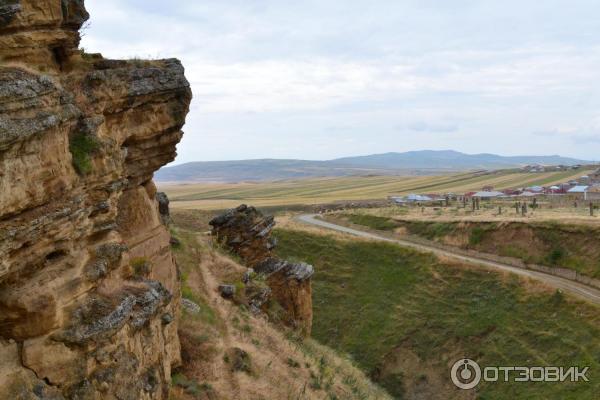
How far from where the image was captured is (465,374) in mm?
43812

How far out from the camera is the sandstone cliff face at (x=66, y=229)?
11445 millimetres

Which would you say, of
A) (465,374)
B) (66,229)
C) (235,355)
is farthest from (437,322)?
(66,229)

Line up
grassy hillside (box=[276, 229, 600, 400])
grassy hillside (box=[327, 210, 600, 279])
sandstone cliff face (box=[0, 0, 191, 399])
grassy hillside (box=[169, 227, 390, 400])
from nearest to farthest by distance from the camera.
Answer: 1. sandstone cliff face (box=[0, 0, 191, 399])
2. grassy hillside (box=[169, 227, 390, 400])
3. grassy hillside (box=[276, 229, 600, 400])
4. grassy hillside (box=[327, 210, 600, 279])

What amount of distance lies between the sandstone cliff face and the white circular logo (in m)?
32.6

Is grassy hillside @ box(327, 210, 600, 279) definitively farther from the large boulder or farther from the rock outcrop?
the large boulder

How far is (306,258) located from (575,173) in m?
143

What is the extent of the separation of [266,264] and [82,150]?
25936mm

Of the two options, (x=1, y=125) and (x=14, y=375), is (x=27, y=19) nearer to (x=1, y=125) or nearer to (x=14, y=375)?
(x=1, y=125)

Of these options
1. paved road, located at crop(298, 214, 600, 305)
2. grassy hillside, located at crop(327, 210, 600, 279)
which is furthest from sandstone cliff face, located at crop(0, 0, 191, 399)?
grassy hillside, located at crop(327, 210, 600, 279)

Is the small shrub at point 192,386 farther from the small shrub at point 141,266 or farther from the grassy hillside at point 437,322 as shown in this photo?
the grassy hillside at point 437,322

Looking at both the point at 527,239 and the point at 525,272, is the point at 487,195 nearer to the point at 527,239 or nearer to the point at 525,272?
the point at 527,239

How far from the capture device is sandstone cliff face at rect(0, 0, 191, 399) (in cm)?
1145

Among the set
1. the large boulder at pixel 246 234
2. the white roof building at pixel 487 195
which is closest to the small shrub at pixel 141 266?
the large boulder at pixel 246 234

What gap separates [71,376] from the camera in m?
12.3
